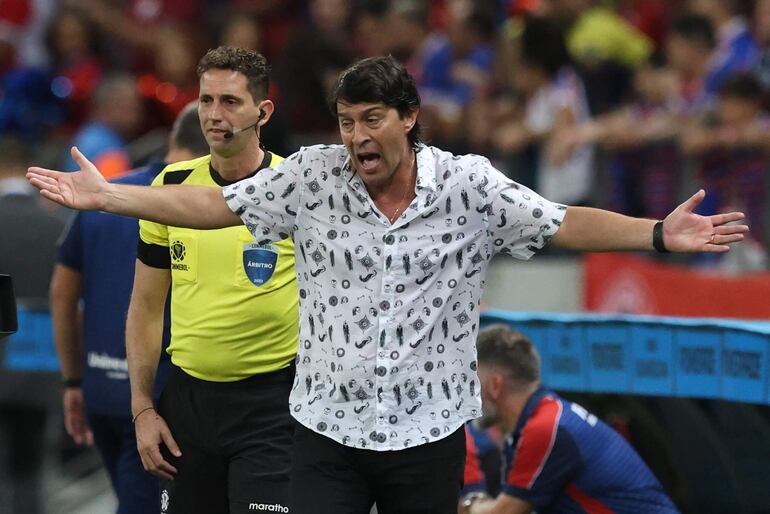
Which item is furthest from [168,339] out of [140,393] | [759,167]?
[759,167]

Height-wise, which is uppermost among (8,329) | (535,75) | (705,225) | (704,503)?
(535,75)

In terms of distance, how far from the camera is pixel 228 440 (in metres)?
5.57

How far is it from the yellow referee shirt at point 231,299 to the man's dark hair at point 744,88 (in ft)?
15.1

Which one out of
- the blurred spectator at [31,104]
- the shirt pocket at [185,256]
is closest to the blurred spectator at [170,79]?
the blurred spectator at [31,104]

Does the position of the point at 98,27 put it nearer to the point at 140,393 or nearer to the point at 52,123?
the point at 52,123

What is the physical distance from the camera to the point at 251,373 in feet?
18.4

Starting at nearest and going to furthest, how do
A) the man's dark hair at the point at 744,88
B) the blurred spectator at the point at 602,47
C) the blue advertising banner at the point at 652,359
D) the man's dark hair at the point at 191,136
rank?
1. the man's dark hair at the point at 191,136
2. the blue advertising banner at the point at 652,359
3. the man's dark hair at the point at 744,88
4. the blurred spectator at the point at 602,47

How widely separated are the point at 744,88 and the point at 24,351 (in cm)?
465

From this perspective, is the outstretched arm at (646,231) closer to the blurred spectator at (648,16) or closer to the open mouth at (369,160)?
the open mouth at (369,160)

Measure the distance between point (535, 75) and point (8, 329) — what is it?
615 cm

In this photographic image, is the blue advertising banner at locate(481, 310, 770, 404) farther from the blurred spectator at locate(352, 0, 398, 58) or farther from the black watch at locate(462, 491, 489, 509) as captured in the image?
the blurred spectator at locate(352, 0, 398, 58)

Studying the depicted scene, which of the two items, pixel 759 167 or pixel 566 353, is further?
pixel 759 167

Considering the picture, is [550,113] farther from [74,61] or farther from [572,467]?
[74,61]

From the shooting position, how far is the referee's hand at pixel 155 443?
5613 mm
